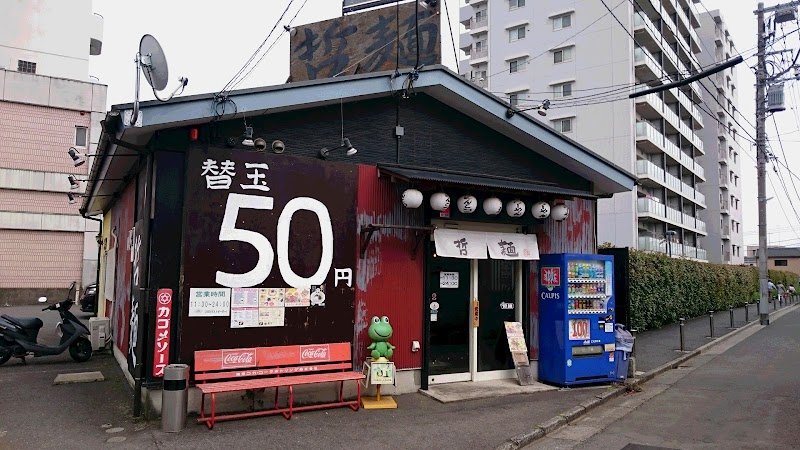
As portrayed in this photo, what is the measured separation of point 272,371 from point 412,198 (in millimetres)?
3251

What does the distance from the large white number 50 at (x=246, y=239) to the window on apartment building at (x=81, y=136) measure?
2419cm

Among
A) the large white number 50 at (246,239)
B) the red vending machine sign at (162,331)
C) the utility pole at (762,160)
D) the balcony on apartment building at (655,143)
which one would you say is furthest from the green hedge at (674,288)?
the red vending machine sign at (162,331)

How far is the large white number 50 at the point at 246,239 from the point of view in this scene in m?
7.46

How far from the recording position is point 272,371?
7.48 metres

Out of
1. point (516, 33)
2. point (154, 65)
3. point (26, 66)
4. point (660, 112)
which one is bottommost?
point (154, 65)

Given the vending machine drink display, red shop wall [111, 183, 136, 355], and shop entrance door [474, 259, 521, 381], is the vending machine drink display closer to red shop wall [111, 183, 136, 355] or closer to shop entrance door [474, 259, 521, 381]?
shop entrance door [474, 259, 521, 381]

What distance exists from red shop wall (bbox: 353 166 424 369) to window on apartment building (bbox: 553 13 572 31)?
33.4 m

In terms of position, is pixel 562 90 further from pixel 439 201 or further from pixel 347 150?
pixel 347 150

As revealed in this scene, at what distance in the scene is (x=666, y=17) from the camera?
128 ft

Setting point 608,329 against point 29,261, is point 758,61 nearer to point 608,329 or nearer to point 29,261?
point 608,329

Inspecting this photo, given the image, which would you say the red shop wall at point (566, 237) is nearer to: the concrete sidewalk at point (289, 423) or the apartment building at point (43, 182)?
the concrete sidewalk at point (289, 423)

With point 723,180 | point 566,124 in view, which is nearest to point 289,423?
A: point 566,124

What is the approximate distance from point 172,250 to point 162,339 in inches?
45.3

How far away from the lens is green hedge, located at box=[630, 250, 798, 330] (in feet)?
60.3
